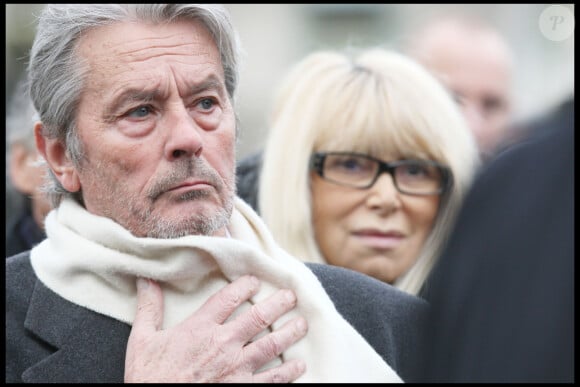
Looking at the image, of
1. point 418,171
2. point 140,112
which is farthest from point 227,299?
point 418,171

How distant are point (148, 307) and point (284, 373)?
0.41 meters

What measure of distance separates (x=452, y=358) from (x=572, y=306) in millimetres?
225

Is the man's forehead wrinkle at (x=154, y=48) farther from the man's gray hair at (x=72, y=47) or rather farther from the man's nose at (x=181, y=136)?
the man's nose at (x=181, y=136)

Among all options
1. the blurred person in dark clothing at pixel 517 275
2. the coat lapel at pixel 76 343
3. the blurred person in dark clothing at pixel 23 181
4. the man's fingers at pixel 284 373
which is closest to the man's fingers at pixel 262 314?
the man's fingers at pixel 284 373

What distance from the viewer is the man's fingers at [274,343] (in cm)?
251

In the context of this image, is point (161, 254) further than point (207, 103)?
No

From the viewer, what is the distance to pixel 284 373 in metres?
2.50

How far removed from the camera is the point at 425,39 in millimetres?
5012

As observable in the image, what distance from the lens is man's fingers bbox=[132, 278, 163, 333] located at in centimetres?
257

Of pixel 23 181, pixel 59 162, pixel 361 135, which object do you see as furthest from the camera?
pixel 23 181

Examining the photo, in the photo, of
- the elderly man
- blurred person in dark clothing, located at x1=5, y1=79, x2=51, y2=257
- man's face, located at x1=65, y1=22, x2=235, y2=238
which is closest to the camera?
the elderly man

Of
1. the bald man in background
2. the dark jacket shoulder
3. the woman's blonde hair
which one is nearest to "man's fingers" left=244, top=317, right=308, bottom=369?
the dark jacket shoulder

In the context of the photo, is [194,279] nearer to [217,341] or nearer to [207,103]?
[217,341]

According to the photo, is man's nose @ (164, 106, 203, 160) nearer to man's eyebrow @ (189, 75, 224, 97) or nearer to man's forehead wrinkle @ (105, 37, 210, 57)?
man's eyebrow @ (189, 75, 224, 97)
